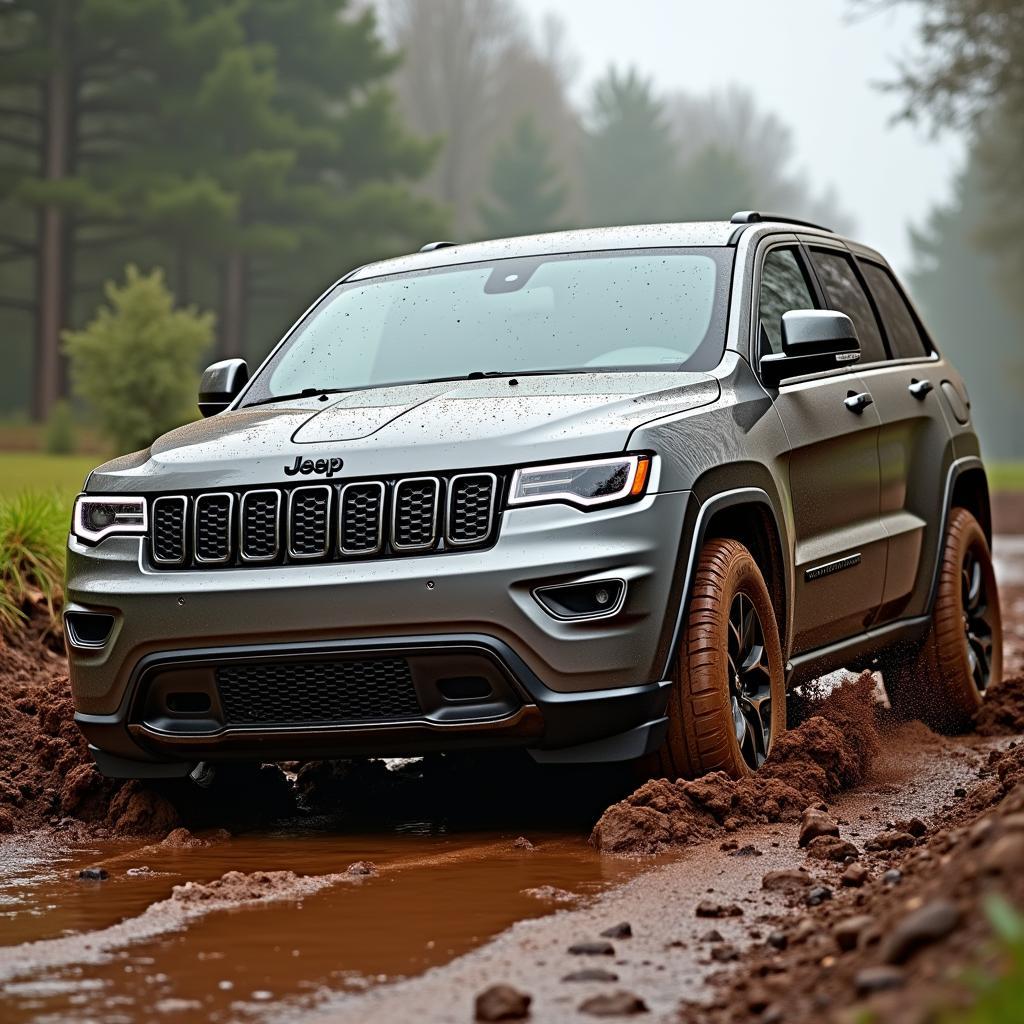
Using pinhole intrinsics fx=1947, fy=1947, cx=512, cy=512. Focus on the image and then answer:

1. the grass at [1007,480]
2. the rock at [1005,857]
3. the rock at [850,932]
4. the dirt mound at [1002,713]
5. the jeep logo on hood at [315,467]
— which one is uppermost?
the jeep logo on hood at [315,467]

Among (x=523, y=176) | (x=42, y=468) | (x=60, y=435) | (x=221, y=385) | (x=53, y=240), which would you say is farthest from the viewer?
(x=523, y=176)

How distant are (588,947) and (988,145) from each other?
188 ft

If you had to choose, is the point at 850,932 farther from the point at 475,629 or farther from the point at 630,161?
the point at 630,161

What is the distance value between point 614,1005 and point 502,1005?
217 millimetres

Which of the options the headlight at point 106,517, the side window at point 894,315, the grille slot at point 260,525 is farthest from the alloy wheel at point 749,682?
the side window at point 894,315

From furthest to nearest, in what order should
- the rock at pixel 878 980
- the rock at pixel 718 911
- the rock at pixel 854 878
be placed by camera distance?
the rock at pixel 854 878
the rock at pixel 718 911
the rock at pixel 878 980

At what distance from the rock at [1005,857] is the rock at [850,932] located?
1.03 ft

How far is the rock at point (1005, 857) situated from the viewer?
3.31 meters

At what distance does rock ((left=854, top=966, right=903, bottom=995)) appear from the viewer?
309 cm

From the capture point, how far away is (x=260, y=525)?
573 centimetres

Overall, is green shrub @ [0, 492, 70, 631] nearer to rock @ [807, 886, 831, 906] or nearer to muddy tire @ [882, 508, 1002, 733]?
muddy tire @ [882, 508, 1002, 733]

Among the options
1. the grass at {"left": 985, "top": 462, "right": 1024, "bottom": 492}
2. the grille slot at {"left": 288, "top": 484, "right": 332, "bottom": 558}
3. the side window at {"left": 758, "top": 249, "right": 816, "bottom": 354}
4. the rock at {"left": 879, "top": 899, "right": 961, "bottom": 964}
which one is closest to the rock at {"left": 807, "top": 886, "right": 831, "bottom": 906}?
the rock at {"left": 879, "top": 899, "right": 961, "bottom": 964}

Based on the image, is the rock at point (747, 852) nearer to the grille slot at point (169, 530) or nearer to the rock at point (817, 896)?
the rock at point (817, 896)

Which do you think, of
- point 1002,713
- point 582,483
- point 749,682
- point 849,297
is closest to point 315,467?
point 582,483
